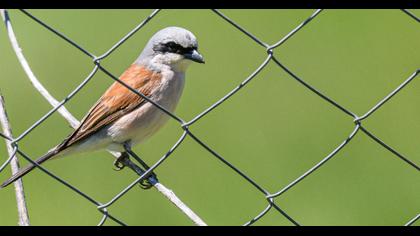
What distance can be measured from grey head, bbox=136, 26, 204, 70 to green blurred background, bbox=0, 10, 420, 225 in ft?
4.70

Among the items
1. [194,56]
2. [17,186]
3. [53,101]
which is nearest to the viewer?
[17,186]

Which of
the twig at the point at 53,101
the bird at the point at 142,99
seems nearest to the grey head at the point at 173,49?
the bird at the point at 142,99

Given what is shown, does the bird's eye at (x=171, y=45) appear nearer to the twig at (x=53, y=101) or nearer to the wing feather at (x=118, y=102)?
the wing feather at (x=118, y=102)

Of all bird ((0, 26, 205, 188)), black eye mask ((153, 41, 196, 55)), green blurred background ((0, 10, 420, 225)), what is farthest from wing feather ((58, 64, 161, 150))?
green blurred background ((0, 10, 420, 225))

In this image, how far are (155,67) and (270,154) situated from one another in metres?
2.24

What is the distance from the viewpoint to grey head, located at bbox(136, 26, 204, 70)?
512cm

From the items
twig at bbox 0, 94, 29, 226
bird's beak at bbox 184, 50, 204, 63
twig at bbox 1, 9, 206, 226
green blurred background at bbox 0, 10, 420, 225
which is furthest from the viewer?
green blurred background at bbox 0, 10, 420, 225

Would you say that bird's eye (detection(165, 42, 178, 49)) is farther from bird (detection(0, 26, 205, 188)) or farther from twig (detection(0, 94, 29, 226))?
twig (detection(0, 94, 29, 226))

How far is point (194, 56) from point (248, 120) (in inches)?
101

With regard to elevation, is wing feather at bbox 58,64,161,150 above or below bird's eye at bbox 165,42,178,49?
below

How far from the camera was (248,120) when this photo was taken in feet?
25.2

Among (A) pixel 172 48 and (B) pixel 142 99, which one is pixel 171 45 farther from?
(B) pixel 142 99

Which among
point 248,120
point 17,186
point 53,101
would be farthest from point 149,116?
point 248,120
